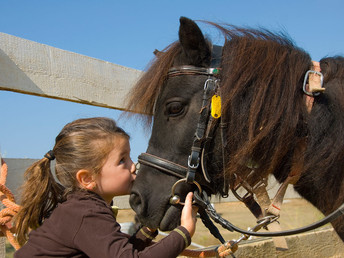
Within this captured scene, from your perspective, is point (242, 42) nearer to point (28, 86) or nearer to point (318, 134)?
point (318, 134)

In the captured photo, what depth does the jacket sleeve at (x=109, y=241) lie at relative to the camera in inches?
48.2

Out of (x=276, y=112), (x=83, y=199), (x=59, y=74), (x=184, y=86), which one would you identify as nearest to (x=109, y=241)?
(x=83, y=199)

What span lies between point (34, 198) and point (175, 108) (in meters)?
0.79

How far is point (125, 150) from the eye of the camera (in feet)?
5.08

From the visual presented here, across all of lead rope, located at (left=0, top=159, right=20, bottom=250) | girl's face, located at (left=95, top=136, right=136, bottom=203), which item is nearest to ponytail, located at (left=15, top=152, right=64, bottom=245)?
lead rope, located at (left=0, top=159, right=20, bottom=250)

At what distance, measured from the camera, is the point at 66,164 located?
4.92 ft

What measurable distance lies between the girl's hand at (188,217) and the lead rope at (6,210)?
84 cm

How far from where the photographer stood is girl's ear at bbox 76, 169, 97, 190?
1.46m

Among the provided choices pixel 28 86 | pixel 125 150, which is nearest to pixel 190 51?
pixel 125 150

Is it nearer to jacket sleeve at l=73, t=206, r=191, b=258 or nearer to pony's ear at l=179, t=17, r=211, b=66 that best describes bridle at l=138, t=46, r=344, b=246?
pony's ear at l=179, t=17, r=211, b=66

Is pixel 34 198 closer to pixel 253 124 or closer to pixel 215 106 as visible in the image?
pixel 215 106

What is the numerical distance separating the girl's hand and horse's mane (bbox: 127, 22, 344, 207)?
0.27m

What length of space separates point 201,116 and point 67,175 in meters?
0.69

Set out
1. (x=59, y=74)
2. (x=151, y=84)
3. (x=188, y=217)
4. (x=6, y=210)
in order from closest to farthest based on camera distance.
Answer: (x=188, y=217) < (x=6, y=210) < (x=151, y=84) < (x=59, y=74)
